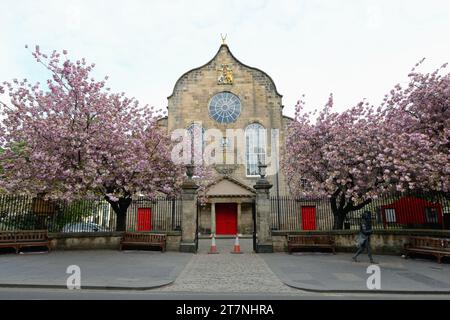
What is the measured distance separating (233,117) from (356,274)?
69.0 ft

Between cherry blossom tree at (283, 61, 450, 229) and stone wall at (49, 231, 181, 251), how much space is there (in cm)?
718

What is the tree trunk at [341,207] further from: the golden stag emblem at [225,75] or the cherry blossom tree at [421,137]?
the golden stag emblem at [225,75]

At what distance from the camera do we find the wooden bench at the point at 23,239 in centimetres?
1327

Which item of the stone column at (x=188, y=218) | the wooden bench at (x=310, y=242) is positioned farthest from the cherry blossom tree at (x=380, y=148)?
the stone column at (x=188, y=218)

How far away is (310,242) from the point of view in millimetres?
14180

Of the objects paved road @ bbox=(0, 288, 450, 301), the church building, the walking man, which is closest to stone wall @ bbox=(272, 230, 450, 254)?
the walking man

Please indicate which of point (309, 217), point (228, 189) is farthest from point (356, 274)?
point (309, 217)

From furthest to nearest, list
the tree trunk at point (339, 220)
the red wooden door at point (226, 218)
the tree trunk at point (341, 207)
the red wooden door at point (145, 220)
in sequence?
the red wooden door at point (226, 218) → the red wooden door at point (145, 220) → the tree trunk at point (339, 220) → the tree trunk at point (341, 207)

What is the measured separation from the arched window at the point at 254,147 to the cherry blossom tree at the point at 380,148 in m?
10.4

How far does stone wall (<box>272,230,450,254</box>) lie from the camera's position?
44.2 feet

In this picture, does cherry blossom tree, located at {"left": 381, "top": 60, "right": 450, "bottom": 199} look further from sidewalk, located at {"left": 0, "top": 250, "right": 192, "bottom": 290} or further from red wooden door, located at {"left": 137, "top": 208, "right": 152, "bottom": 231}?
red wooden door, located at {"left": 137, "top": 208, "right": 152, "bottom": 231}

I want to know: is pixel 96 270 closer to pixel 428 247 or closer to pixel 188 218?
pixel 188 218

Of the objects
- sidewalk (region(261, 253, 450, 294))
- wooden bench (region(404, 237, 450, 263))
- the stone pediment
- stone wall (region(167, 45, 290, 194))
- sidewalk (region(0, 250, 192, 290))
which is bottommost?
sidewalk (region(261, 253, 450, 294))
